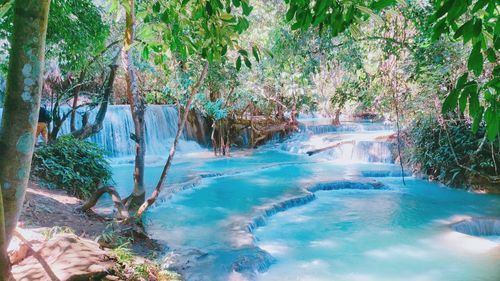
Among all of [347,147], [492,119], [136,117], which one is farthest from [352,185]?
[492,119]

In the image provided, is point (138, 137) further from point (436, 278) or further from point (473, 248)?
point (473, 248)

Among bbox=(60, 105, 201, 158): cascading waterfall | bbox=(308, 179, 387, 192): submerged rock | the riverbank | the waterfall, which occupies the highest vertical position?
bbox=(60, 105, 201, 158): cascading waterfall

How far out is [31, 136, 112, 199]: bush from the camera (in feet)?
24.0

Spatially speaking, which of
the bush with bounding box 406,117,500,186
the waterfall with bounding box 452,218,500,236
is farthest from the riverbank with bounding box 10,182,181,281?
the bush with bounding box 406,117,500,186

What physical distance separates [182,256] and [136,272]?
1.65 metres

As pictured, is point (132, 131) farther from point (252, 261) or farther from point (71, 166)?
point (252, 261)

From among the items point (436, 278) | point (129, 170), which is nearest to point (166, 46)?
point (436, 278)

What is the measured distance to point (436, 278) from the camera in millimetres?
5320

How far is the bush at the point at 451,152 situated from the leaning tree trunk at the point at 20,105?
→ 9579 millimetres

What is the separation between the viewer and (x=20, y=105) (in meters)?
1.66

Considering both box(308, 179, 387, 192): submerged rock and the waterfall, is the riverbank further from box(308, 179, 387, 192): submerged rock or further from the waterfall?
box(308, 179, 387, 192): submerged rock

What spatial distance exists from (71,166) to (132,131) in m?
7.43

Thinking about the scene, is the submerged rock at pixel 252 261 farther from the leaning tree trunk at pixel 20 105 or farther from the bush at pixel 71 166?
the bush at pixel 71 166

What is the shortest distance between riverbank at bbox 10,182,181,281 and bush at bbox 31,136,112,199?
95 centimetres
